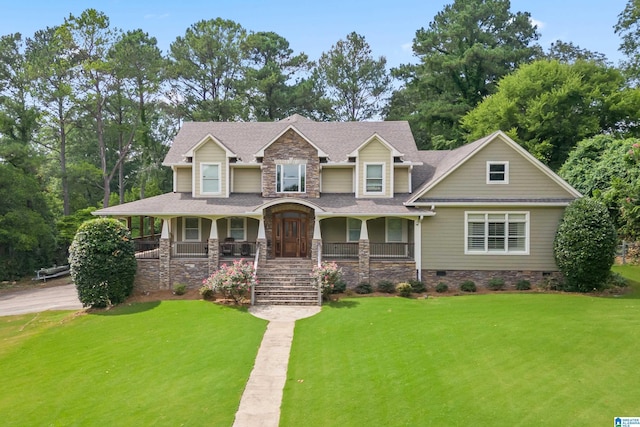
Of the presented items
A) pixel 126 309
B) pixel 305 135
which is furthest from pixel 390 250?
pixel 126 309

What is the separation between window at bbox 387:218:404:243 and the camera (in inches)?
864

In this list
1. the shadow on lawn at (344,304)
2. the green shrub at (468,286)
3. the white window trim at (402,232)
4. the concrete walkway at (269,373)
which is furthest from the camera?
the white window trim at (402,232)

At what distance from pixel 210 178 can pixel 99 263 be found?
7.24 m

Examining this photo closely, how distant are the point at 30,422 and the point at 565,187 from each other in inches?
855

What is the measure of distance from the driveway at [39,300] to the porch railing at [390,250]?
1489 cm

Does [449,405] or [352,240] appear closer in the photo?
[449,405]

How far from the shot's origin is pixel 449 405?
27.6 ft

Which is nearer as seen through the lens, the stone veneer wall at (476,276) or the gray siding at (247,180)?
the stone veneer wall at (476,276)

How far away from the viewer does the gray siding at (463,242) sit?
63.4ft

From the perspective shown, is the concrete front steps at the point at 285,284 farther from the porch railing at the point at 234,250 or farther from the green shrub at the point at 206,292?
the green shrub at the point at 206,292

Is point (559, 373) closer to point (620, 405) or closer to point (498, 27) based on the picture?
point (620, 405)

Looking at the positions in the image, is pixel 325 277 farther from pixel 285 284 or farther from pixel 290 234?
pixel 290 234

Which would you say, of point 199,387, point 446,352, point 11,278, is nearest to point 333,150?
point 446,352

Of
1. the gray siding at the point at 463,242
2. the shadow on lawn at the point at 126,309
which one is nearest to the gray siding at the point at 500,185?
the gray siding at the point at 463,242
